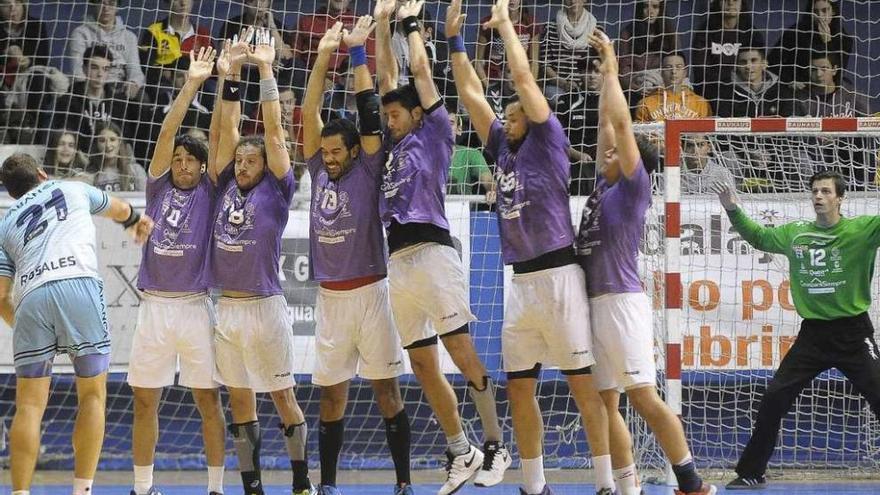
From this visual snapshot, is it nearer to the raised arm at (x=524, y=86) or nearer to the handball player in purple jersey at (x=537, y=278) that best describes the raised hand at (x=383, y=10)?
the handball player in purple jersey at (x=537, y=278)

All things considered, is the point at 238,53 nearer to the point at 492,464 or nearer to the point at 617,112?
the point at 617,112

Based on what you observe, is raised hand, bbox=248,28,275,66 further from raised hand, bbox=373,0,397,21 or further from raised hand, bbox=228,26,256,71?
raised hand, bbox=373,0,397,21

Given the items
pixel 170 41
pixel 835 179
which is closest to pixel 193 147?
pixel 170 41

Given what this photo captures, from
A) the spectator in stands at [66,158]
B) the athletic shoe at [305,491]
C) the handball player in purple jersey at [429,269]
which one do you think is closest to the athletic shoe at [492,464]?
the handball player in purple jersey at [429,269]

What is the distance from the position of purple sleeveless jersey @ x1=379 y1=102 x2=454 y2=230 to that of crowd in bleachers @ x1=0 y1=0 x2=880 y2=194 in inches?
129

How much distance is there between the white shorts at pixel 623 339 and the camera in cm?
736

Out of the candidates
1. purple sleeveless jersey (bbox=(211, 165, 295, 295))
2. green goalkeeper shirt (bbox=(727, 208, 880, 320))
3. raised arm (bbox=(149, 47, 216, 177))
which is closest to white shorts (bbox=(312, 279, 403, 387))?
purple sleeveless jersey (bbox=(211, 165, 295, 295))

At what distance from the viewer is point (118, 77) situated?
12438 millimetres

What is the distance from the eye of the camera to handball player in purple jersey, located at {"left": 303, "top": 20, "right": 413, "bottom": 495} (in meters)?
8.05

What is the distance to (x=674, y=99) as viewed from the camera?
11.9 metres

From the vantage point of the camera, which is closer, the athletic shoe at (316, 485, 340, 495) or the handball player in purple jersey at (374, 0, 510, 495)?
the handball player in purple jersey at (374, 0, 510, 495)

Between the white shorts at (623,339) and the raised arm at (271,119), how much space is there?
235 cm

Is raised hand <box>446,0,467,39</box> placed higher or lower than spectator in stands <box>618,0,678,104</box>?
lower

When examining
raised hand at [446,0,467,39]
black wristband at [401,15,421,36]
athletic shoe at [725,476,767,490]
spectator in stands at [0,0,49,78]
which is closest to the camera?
raised hand at [446,0,467,39]
